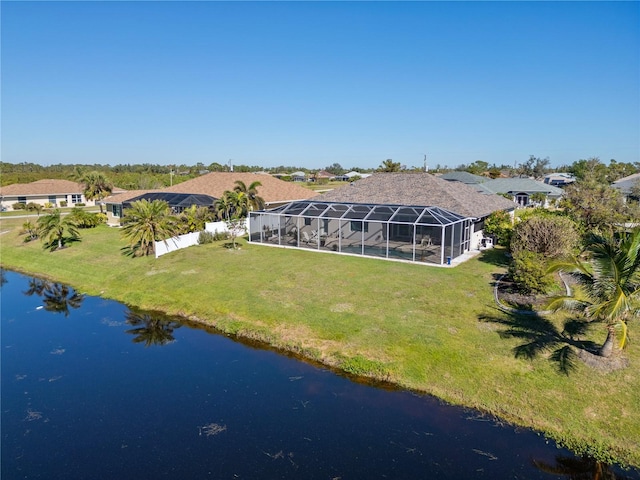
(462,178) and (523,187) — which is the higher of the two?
(462,178)

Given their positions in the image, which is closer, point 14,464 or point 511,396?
point 14,464

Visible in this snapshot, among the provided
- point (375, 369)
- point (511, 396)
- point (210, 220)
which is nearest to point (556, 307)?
point (511, 396)

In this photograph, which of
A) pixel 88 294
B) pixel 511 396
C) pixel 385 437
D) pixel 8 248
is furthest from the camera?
pixel 8 248

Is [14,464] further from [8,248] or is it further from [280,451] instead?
[8,248]

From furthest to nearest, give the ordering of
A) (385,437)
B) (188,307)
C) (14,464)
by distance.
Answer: (188,307) < (385,437) < (14,464)

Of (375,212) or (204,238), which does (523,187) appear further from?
(204,238)

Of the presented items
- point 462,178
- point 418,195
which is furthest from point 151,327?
point 462,178
